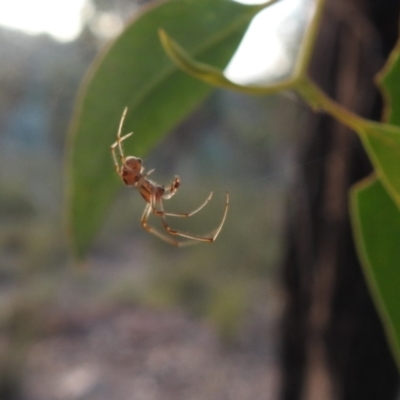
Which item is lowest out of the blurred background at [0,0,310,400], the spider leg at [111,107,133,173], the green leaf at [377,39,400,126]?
the green leaf at [377,39,400,126]

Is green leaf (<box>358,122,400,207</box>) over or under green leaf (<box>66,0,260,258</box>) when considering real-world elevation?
under

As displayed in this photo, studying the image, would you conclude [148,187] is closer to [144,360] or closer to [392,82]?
[392,82]

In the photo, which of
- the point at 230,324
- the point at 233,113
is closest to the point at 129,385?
the point at 230,324

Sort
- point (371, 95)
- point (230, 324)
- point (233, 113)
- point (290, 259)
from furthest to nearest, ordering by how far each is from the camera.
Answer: point (230, 324) < point (233, 113) < point (290, 259) < point (371, 95)

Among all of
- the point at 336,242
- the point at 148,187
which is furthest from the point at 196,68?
the point at 336,242

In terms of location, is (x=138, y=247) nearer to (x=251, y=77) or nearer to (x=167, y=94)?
(x=251, y=77)

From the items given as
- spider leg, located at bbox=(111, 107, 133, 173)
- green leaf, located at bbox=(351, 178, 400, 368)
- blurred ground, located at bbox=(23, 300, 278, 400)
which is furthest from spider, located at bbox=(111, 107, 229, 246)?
blurred ground, located at bbox=(23, 300, 278, 400)

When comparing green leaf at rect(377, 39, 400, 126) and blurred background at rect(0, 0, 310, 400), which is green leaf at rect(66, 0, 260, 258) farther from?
blurred background at rect(0, 0, 310, 400)
